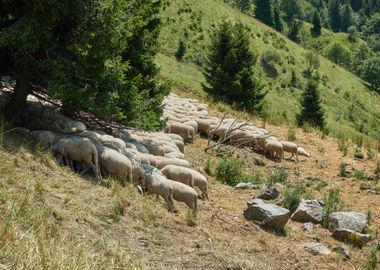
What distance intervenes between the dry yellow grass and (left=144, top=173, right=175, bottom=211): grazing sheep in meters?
0.23

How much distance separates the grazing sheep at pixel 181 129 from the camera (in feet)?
49.6

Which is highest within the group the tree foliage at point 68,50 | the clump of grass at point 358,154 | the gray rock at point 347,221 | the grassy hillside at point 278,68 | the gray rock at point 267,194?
the tree foliage at point 68,50

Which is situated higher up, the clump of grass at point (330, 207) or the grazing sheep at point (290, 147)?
the clump of grass at point (330, 207)

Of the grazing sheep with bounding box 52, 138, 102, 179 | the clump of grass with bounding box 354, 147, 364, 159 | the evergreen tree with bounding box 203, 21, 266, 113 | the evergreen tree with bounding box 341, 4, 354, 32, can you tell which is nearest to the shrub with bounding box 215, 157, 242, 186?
the grazing sheep with bounding box 52, 138, 102, 179

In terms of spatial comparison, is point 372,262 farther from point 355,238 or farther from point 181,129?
point 181,129

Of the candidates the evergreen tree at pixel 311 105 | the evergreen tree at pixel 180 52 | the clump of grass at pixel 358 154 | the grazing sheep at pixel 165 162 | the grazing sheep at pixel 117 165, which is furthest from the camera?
the evergreen tree at pixel 180 52

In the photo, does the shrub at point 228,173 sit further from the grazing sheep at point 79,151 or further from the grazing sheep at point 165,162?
the grazing sheep at point 79,151

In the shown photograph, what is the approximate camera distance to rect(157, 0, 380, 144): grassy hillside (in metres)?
47.9

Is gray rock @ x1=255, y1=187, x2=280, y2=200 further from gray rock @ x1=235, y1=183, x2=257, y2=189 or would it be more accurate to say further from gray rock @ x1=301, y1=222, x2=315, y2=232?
gray rock @ x1=301, y1=222, x2=315, y2=232

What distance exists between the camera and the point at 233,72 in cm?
2806

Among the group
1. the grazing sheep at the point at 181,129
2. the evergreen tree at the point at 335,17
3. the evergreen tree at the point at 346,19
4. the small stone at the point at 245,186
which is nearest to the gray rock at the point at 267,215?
the small stone at the point at 245,186

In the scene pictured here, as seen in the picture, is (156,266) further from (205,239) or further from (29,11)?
(29,11)

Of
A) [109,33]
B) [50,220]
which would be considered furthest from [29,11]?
[50,220]

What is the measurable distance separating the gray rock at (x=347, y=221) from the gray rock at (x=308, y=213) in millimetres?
291
